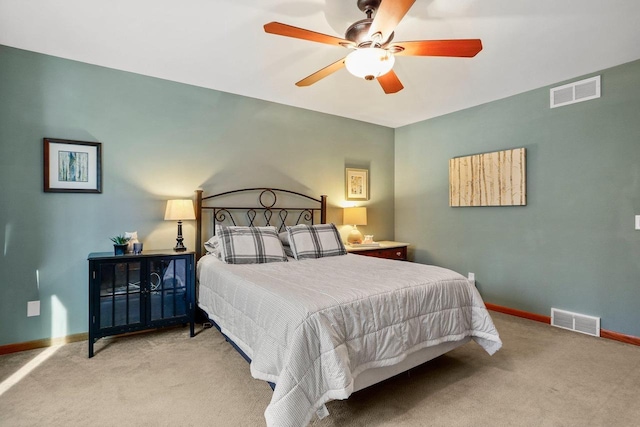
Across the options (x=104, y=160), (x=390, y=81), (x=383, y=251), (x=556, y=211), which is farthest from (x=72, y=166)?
(x=556, y=211)

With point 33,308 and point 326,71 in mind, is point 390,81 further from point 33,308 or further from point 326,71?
point 33,308

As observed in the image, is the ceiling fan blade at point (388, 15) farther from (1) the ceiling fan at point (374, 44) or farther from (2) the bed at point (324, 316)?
(2) the bed at point (324, 316)

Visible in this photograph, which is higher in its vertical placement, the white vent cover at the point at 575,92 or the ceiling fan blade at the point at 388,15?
the white vent cover at the point at 575,92

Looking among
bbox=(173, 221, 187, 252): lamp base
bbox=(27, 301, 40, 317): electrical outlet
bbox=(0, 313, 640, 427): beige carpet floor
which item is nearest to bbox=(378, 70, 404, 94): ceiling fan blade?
bbox=(0, 313, 640, 427): beige carpet floor

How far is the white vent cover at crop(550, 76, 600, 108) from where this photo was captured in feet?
10.6

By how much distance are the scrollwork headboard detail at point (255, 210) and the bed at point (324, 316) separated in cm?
31

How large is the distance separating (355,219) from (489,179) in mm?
1719

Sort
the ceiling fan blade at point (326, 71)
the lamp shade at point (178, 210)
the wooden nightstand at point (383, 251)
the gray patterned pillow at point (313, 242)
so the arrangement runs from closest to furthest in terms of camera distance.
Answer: the ceiling fan blade at point (326, 71)
the lamp shade at point (178, 210)
the gray patterned pillow at point (313, 242)
the wooden nightstand at point (383, 251)

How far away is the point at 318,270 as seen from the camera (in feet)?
9.18

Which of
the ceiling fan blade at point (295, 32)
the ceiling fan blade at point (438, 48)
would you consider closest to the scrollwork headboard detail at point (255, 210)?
the ceiling fan blade at point (295, 32)

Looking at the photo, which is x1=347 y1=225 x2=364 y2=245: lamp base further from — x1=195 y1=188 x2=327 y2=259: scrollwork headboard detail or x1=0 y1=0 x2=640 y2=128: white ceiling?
x1=0 y1=0 x2=640 y2=128: white ceiling

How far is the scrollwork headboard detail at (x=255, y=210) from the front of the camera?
3656mm

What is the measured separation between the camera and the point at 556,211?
3.50 meters

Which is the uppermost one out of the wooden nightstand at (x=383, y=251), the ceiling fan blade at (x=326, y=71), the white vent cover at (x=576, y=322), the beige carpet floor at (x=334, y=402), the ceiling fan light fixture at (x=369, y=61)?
the ceiling fan blade at (x=326, y=71)
